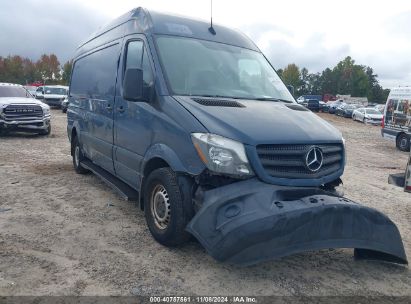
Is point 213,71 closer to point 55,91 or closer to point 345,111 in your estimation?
point 55,91

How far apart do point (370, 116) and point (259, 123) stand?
30.5 meters

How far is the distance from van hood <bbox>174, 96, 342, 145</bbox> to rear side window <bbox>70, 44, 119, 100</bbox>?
1.96 m

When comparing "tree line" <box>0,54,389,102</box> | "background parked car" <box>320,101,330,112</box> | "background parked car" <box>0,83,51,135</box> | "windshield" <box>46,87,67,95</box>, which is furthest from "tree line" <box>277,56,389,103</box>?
"background parked car" <box>0,83,51,135</box>

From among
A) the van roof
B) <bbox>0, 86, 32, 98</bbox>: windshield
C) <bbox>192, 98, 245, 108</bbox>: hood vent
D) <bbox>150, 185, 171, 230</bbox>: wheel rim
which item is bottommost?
<bbox>150, 185, 171, 230</bbox>: wheel rim

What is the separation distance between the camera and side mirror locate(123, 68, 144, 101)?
4.25 metres

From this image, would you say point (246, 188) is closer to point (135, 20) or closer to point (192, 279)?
point (192, 279)

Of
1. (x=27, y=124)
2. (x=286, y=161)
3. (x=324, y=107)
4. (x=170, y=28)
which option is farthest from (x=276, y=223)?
(x=324, y=107)

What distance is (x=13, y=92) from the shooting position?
46.5 feet

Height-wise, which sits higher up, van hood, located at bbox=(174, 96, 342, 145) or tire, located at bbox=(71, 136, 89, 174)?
van hood, located at bbox=(174, 96, 342, 145)

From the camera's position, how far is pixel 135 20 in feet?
17.0

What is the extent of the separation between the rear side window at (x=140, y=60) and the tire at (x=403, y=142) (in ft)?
45.9

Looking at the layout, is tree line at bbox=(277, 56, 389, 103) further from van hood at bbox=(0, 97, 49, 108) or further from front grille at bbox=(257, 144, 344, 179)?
front grille at bbox=(257, 144, 344, 179)

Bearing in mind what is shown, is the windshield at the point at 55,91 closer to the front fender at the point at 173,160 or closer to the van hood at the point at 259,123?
the front fender at the point at 173,160

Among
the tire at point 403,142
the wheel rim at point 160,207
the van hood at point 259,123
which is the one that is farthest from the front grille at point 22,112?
the tire at point 403,142
